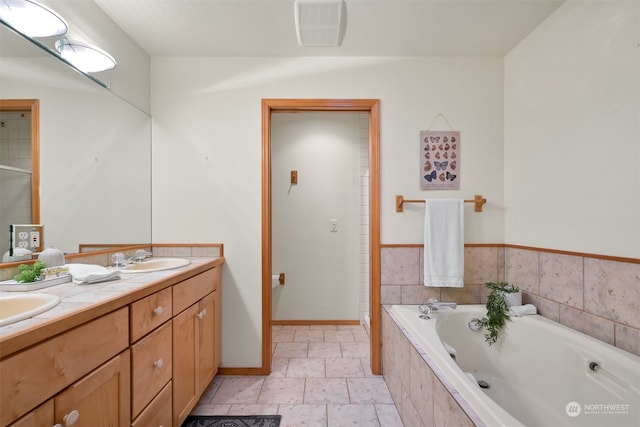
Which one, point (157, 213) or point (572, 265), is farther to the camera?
point (157, 213)

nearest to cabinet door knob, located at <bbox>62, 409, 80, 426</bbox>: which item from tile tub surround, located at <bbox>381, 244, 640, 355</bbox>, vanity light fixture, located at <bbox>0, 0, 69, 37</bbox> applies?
vanity light fixture, located at <bbox>0, 0, 69, 37</bbox>

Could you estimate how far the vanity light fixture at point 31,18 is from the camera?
1.10m

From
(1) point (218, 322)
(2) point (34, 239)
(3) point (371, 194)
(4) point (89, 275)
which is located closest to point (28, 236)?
(2) point (34, 239)

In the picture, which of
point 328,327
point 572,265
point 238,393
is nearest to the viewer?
point 572,265

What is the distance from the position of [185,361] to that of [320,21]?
2.01m

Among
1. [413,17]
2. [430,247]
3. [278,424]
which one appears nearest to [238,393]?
[278,424]

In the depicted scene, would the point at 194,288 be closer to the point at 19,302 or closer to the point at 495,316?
the point at 19,302

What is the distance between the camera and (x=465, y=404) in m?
0.91

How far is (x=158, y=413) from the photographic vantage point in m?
1.17

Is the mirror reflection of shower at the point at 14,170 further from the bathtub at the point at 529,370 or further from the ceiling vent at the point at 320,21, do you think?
the bathtub at the point at 529,370

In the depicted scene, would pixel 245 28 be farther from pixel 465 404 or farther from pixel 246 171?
pixel 465 404

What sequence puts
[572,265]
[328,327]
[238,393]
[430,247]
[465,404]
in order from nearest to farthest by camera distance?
[465,404] → [572,265] → [238,393] → [430,247] → [328,327]

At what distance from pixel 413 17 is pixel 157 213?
2.15 m

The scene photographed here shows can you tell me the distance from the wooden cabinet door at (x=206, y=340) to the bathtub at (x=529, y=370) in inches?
46.4
